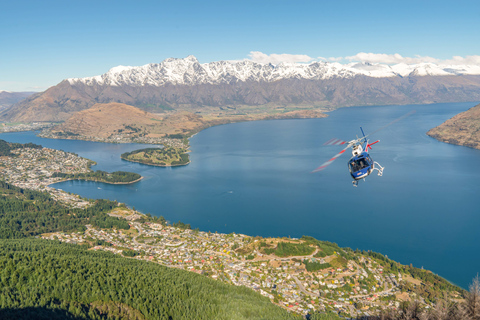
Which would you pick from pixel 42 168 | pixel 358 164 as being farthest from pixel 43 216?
pixel 358 164

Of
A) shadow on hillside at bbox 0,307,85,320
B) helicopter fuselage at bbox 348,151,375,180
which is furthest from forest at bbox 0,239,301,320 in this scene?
helicopter fuselage at bbox 348,151,375,180

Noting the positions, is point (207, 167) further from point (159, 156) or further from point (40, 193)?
point (40, 193)

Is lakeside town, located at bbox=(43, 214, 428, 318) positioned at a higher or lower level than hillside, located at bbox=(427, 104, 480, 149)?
lower

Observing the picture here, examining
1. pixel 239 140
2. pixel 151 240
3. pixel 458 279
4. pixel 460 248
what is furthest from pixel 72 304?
pixel 239 140

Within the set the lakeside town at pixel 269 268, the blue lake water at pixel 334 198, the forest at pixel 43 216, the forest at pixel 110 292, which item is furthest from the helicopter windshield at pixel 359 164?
the forest at pixel 43 216

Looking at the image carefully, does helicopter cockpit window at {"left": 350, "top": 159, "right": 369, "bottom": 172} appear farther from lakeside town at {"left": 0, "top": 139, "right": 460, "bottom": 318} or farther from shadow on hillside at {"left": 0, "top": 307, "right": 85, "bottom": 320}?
shadow on hillside at {"left": 0, "top": 307, "right": 85, "bottom": 320}
